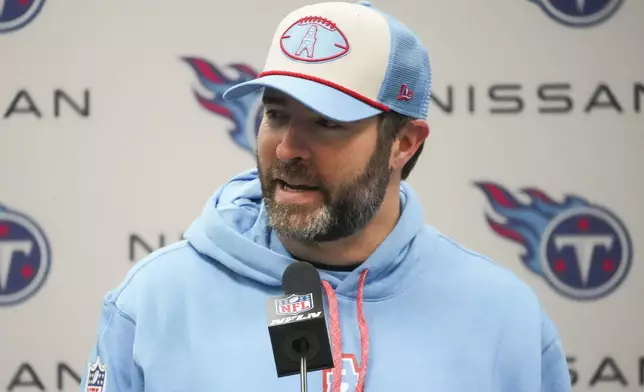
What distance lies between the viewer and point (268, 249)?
3.41ft

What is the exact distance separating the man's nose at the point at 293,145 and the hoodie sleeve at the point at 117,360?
0.81 feet

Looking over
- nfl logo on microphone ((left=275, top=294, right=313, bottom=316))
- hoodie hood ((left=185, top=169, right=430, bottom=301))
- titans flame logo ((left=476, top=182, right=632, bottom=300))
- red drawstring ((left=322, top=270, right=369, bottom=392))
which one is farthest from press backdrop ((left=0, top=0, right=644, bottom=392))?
nfl logo on microphone ((left=275, top=294, right=313, bottom=316))

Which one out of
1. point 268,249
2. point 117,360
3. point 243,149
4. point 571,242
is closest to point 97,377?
point 117,360

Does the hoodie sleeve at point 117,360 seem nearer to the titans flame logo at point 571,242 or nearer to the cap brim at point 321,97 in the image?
the cap brim at point 321,97

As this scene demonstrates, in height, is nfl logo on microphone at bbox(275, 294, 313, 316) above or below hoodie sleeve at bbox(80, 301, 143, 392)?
above

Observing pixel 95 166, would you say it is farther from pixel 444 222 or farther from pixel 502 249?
pixel 502 249

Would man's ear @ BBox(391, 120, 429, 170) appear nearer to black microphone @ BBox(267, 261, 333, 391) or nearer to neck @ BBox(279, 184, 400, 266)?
neck @ BBox(279, 184, 400, 266)

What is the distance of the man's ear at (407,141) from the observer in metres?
1.09

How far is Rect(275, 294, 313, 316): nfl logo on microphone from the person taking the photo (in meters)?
0.80

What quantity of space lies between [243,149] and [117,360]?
85 cm

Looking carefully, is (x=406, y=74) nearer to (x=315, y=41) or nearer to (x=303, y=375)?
(x=315, y=41)

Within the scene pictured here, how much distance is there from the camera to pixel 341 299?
104 cm

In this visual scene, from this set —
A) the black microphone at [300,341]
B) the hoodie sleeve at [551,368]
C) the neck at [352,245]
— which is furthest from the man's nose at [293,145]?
the hoodie sleeve at [551,368]

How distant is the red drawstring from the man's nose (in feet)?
0.50
